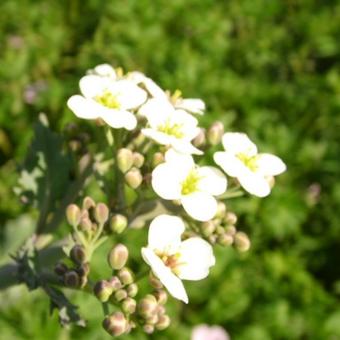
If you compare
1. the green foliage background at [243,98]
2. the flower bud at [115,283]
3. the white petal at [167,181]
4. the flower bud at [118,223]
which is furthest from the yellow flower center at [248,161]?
the green foliage background at [243,98]

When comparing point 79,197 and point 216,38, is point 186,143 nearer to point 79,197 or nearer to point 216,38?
point 79,197

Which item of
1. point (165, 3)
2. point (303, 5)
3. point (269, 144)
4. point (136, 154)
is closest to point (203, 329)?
point (269, 144)

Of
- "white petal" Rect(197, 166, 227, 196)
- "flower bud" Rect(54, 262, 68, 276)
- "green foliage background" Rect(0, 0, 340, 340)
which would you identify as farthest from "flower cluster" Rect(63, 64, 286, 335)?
"green foliage background" Rect(0, 0, 340, 340)

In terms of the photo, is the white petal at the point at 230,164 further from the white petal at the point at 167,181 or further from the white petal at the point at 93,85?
the white petal at the point at 93,85

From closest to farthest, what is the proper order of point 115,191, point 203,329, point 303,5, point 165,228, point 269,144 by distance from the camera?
point 165,228
point 115,191
point 203,329
point 269,144
point 303,5

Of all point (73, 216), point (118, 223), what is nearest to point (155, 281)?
point (118, 223)

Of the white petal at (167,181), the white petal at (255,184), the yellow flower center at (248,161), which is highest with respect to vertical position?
the white petal at (167,181)

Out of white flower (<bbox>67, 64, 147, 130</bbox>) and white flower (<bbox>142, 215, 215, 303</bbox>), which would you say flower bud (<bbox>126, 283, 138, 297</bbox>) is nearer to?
white flower (<bbox>142, 215, 215, 303</bbox>)
